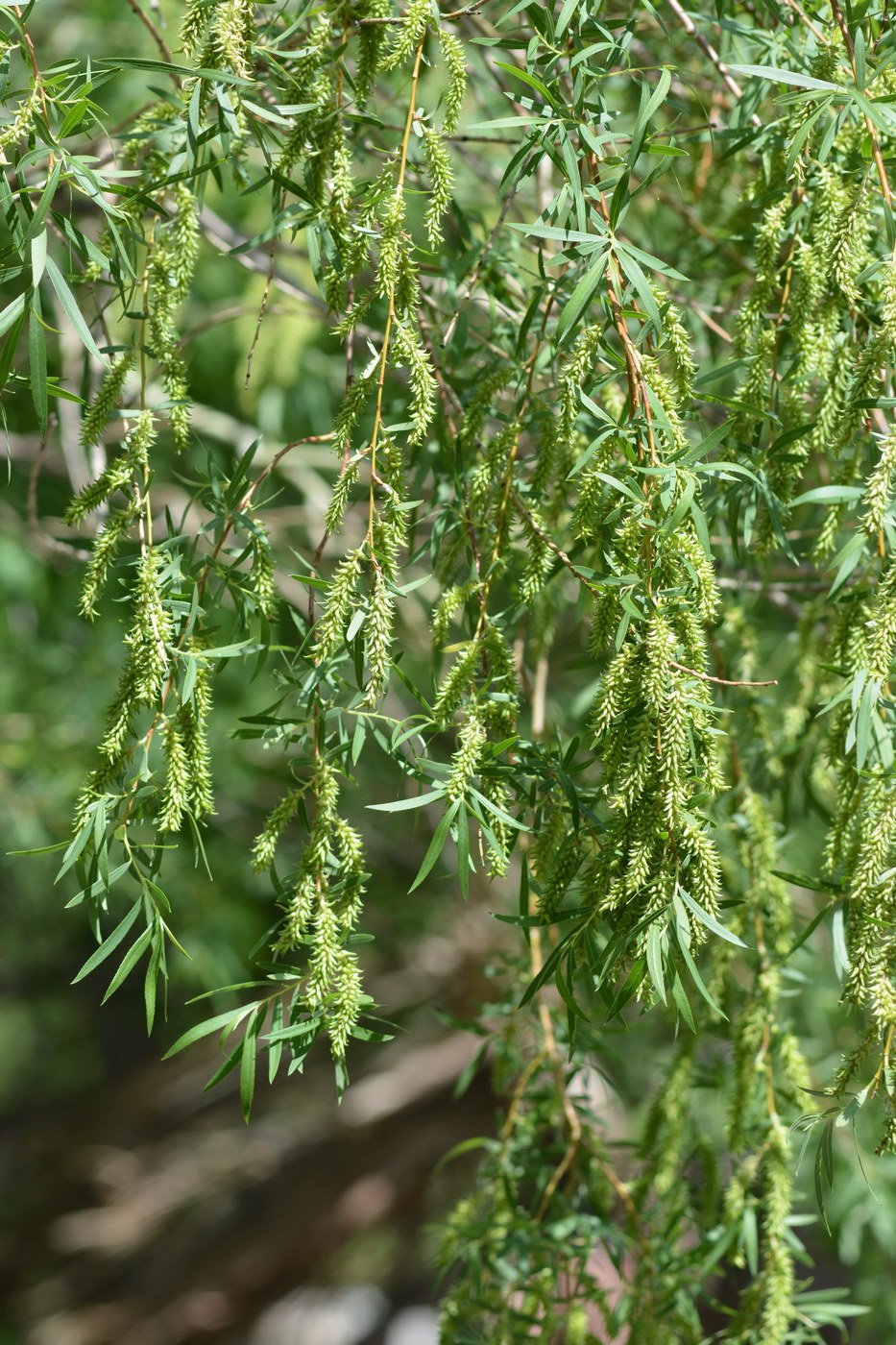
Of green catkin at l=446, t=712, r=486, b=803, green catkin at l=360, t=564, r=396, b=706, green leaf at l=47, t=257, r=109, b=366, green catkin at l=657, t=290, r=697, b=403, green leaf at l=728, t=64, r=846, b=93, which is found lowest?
green catkin at l=446, t=712, r=486, b=803

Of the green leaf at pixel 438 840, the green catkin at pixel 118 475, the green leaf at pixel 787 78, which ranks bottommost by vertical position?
the green leaf at pixel 438 840

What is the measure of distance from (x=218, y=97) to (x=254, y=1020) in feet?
1.34

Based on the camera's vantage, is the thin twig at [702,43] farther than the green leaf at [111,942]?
Yes

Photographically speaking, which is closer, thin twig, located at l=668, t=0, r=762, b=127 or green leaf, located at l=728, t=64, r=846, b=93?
green leaf, located at l=728, t=64, r=846, b=93

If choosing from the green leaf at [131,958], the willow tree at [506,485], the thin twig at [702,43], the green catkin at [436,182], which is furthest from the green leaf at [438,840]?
the thin twig at [702,43]

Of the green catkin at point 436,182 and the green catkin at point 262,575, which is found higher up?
the green catkin at point 436,182

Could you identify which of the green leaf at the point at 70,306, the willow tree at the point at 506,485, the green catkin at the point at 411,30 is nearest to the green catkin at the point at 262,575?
the willow tree at the point at 506,485

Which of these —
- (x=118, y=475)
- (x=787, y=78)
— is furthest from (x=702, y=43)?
(x=118, y=475)

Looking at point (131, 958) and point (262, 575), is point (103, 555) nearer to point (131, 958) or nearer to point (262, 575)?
point (262, 575)

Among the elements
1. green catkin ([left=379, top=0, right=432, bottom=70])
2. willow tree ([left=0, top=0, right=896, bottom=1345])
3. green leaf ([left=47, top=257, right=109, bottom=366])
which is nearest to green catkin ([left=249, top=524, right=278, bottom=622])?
willow tree ([left=0, top=0, right=896, bottom=1345])

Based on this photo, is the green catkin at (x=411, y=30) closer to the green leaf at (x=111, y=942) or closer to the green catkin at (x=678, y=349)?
the green catkin at (x=678, y=349)

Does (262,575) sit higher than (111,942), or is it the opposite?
(262,575)

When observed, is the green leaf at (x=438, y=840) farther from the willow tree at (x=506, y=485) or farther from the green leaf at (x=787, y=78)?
the green leaf at (x=787, y=78)

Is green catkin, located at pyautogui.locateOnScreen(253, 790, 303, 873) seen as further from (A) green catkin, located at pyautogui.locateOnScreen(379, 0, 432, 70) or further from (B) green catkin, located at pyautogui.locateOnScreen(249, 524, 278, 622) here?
(A) green catkin, located at pyautogui.locateOnScreen(379, 0, 432, 70)
